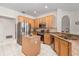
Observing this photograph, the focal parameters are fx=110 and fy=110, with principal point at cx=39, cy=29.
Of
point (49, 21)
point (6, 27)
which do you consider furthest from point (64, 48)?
point (6, 27)

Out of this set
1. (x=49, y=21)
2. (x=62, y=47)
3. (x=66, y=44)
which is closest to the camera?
(x=66, y=44)

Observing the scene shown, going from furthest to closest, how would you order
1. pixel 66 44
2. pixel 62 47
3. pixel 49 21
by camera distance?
pixel 49 21
pixel 62 47
pixel 66 44

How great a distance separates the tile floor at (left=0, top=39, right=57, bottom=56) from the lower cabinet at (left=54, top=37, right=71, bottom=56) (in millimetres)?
121

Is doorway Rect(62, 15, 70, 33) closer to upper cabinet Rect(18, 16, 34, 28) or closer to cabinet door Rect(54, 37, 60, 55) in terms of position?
cabinet door Rect(54, 37, 60, 55)

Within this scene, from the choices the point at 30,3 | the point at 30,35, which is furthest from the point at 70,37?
the point at 30,3

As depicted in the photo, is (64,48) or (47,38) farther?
(47,38)

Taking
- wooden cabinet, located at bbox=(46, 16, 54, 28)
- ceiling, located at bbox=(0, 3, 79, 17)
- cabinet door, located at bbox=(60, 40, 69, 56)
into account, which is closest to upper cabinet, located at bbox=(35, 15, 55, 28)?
wooden cabinet, located at bbox=(46, 16, 54, 28)

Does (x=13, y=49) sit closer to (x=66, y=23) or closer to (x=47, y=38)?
(x=47, y=38)

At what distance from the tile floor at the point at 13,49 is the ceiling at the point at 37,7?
706mm

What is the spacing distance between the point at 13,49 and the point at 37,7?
1.07 m

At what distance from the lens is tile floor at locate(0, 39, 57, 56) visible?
232cm

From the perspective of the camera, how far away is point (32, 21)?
237 cm

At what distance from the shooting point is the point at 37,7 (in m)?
2.29

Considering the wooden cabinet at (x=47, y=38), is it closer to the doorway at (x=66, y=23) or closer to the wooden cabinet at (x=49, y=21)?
the wooden cabinet at (x=49, y=21)
